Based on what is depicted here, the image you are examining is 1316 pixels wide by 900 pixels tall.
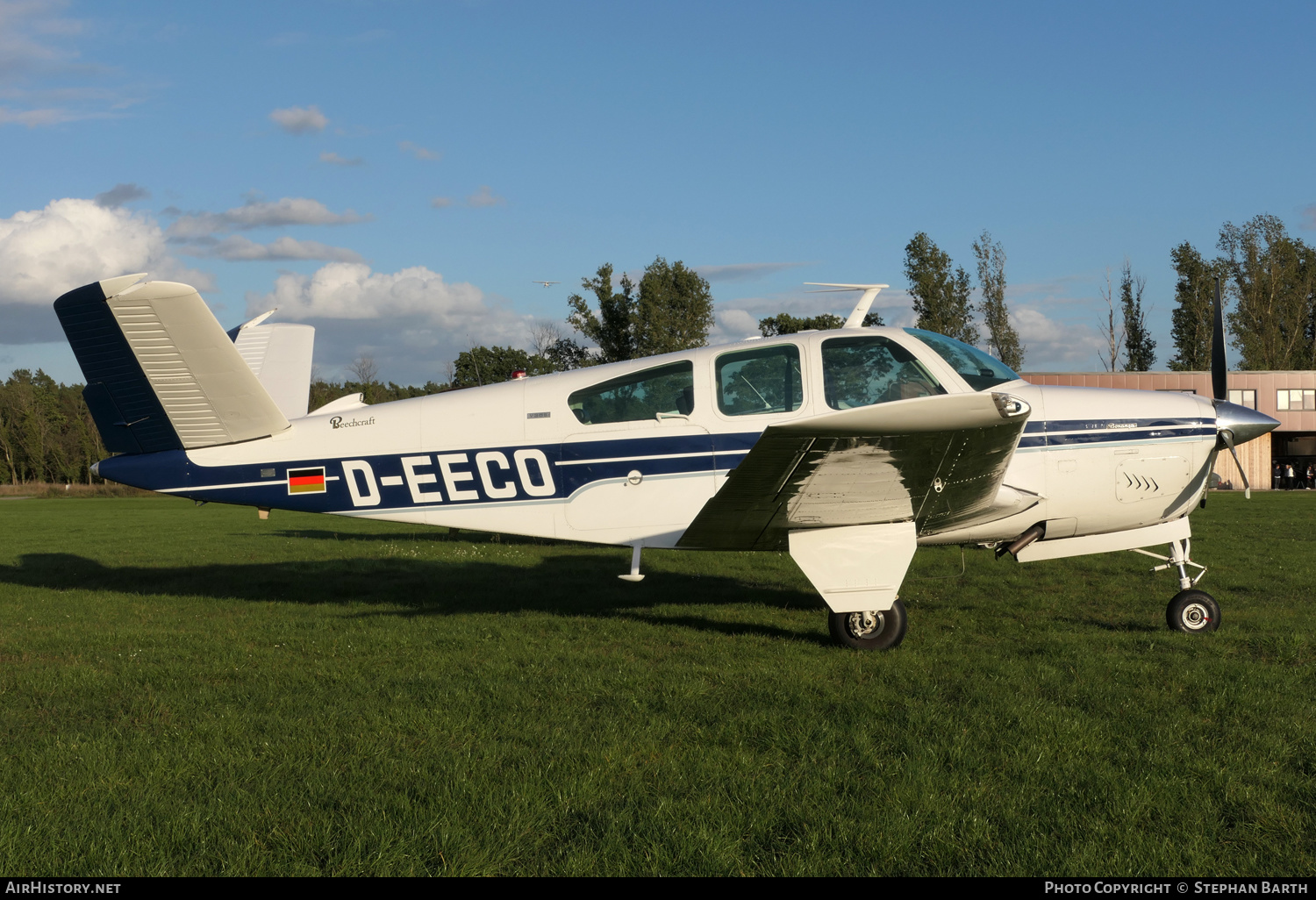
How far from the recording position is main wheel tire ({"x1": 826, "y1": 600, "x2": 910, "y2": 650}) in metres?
6.47

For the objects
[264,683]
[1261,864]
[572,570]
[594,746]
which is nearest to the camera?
[1261,864]

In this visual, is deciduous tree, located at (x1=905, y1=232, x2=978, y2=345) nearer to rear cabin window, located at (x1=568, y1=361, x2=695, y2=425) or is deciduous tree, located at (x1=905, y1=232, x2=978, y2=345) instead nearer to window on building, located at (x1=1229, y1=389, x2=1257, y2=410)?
window on building, located at (x1=1229, y1=389, x2=1257, y2=410)

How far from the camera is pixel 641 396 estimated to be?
682 cm

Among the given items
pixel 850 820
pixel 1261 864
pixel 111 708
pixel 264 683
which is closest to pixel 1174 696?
pixel 1261 864

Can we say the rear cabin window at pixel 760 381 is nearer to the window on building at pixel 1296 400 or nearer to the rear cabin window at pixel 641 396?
the rear cabin window at pixel 641 396

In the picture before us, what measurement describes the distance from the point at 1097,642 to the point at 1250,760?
260 centimetres

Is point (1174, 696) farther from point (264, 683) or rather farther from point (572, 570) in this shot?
point (572, 570)

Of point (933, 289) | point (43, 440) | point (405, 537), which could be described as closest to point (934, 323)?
point (933, 289)

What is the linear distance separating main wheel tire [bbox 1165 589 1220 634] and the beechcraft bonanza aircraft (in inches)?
0.6

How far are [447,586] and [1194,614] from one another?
749 centimetres

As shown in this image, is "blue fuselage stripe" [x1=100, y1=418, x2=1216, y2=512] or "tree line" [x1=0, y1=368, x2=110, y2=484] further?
"tree line" [x1=0, y1=368, x2=110, y2=484]

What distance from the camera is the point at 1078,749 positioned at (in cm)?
409

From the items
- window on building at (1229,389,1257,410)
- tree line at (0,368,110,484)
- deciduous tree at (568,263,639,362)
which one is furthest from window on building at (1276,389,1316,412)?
tree line at (0,368,110,484)

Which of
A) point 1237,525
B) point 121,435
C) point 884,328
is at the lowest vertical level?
point 1237,525
